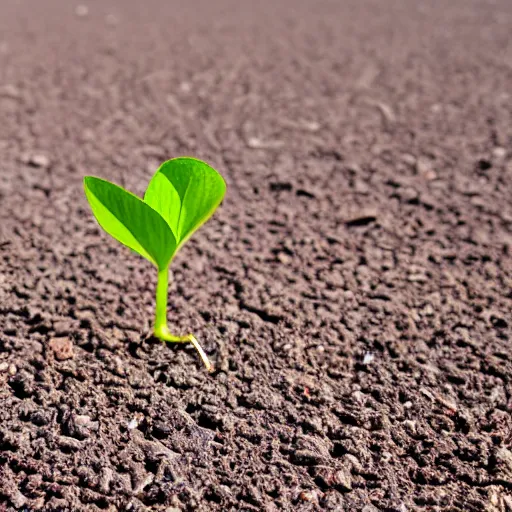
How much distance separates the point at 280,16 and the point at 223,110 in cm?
140

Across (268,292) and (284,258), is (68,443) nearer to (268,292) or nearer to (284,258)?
(268,292)

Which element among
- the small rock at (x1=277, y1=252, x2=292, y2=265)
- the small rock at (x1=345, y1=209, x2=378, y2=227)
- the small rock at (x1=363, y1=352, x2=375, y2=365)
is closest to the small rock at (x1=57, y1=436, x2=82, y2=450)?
the small rock at (x1=363, y1=352, x2=375, y2=365)

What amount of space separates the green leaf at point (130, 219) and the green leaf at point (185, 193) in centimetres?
6

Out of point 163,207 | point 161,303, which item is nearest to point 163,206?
point 163,207

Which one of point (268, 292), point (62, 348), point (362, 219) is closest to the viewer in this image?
point (62, 348)

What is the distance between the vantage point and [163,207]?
1.22 meters

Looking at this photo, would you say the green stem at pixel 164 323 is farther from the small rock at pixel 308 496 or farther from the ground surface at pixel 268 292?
the small rock at pixel 308 496

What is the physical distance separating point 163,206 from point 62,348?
0.38 m

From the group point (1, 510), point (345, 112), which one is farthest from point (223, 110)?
point (1, 510)

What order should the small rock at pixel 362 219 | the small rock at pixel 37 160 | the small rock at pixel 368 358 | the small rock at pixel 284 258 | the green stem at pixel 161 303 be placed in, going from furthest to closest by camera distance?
1. the small rock at pixel 37 160
2. the small rock at pixel 362 219
3. the small rock at pixel 284 258
4. the small rock at pixel 368 358
5. the green stem at pixel 161 303

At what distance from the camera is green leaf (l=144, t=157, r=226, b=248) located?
1.15 meters

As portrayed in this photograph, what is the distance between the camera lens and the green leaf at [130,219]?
1.10 metres

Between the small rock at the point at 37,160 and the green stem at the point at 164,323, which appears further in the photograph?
the small rock at the point at 37,160

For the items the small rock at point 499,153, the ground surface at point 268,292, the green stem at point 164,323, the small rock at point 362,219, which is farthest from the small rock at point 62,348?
the small rock at point 499,153
